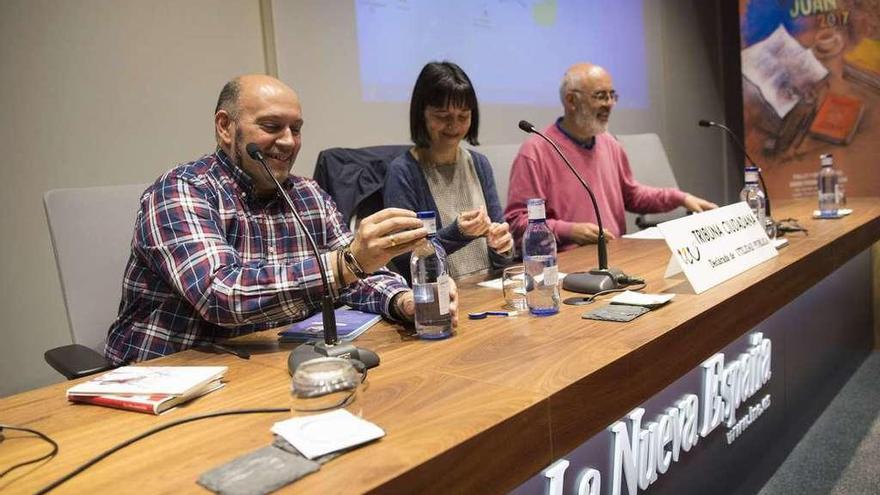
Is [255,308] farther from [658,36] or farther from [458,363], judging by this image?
[658,36]

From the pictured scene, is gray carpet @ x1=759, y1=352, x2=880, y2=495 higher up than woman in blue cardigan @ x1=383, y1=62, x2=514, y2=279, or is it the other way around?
woman in blue cardigan @ x1=383, y1=62, x2=514, y2=279

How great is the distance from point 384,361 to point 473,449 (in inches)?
12.9

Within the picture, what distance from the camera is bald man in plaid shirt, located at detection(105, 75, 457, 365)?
1.08m

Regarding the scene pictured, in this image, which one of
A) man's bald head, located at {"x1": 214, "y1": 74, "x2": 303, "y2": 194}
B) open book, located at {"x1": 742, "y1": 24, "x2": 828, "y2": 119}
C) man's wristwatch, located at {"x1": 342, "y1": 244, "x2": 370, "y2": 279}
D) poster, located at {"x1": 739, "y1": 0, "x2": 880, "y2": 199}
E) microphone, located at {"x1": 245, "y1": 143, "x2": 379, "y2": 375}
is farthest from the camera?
open book, located at {"x1": 742, "y1": 24, "x2": 828, "y2": 119}

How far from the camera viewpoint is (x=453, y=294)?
1.16m

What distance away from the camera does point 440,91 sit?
6.23 feet

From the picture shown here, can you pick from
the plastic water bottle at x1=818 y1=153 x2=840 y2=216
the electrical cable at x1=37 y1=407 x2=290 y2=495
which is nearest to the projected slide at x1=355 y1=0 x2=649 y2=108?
the plastic water bottle at x1=818 y1=153 x2=840 y2=216

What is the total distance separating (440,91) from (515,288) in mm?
802

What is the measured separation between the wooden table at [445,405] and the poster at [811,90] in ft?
11.2

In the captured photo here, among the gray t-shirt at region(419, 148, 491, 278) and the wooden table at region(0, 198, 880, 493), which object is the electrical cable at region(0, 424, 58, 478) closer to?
the wooden table at region(0, 198, 880, 493)

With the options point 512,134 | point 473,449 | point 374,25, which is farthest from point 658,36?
point 473,449

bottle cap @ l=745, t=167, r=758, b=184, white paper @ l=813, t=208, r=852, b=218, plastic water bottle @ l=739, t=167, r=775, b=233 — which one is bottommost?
white paper @ l=813, t=208, r=852, b=218

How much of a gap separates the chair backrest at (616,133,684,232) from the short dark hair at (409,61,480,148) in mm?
1533

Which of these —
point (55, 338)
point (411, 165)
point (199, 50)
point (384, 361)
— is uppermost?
point (199, 50)
